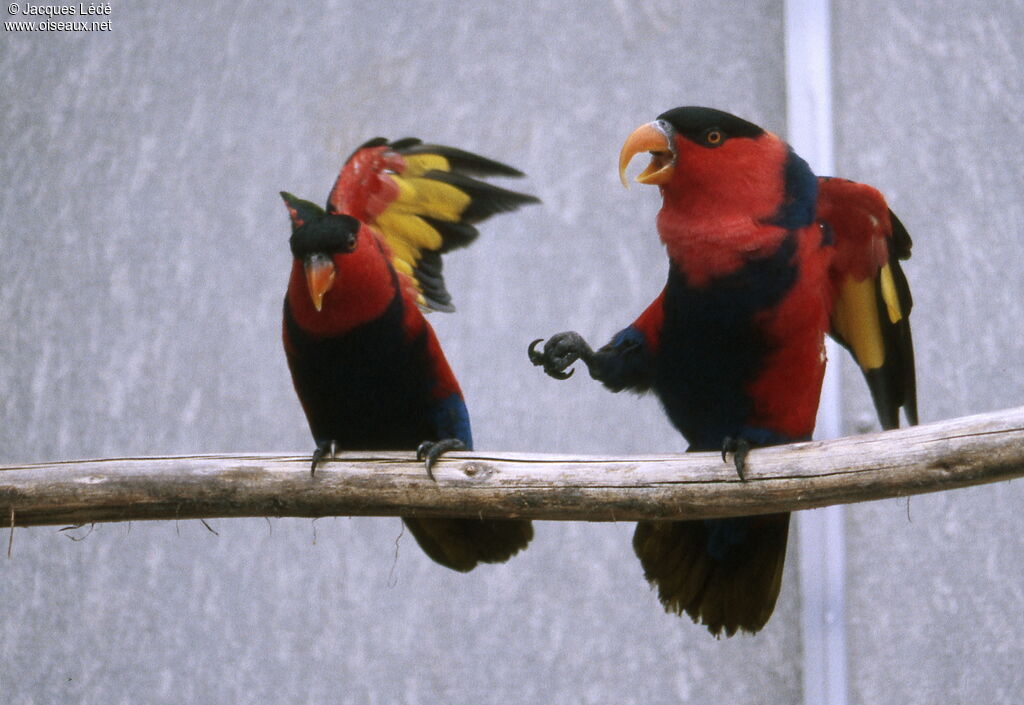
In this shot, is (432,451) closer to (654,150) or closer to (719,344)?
(719,344)

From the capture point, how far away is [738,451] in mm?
1726

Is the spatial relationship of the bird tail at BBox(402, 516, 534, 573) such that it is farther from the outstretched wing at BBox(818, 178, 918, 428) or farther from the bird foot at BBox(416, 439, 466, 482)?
the outstretched wing at BBox(818, 178, 918, 428)

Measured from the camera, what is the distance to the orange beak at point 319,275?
1.90 metres

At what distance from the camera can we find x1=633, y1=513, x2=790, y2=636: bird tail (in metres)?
1.93

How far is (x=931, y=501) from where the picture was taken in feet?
9.20

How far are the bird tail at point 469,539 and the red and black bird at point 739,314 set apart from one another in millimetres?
261

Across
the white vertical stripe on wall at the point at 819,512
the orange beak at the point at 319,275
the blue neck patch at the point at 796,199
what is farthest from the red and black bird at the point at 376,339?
the white vertical stripe on wall at the point at 819,512

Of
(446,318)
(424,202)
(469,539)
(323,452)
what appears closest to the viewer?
(323,452)

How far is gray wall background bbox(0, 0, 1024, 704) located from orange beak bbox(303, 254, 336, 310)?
1.07m

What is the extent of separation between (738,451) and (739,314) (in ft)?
0.77

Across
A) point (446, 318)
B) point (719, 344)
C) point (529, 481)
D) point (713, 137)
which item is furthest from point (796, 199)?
point (446, 318)

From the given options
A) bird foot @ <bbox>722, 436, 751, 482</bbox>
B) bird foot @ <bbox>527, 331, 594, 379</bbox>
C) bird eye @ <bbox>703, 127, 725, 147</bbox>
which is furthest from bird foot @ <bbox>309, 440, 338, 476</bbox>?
bird eye @ <bbox>703, 127, 725, 147</bbox>

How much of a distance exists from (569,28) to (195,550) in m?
1.84

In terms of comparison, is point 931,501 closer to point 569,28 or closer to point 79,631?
point 569,28
